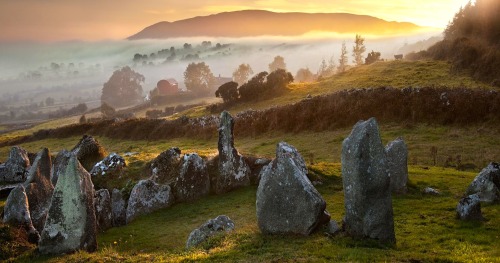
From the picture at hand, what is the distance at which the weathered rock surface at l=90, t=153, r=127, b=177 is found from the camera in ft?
101

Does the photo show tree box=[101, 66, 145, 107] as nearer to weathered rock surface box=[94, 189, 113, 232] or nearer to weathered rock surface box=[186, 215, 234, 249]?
weathered rock surface box=[94, 189, 113, 232]

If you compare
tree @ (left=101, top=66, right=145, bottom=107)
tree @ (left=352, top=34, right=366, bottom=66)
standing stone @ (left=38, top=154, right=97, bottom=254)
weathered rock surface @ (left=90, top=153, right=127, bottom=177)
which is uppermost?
tree @ (left=352, top=34, right=366, bottom=66)

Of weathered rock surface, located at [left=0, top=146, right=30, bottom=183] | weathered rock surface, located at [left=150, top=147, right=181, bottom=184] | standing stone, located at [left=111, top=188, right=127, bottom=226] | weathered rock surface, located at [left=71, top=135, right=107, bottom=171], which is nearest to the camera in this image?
standing stone, located at [left=111, top=188, right=127, bottom=226]

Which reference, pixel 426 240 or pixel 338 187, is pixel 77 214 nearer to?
pixel 426 240

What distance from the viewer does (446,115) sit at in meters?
42.5

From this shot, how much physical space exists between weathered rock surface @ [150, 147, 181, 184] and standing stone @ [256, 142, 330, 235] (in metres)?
12.6

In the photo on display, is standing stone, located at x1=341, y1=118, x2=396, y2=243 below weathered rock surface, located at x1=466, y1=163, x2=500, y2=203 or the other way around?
the other way around

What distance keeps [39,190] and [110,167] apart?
A: 766 cm

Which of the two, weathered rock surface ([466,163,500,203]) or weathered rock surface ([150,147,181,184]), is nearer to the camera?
weathered rock surface ([466,163,500,203])

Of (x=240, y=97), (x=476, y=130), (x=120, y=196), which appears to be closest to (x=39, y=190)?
(x=120, y=196)

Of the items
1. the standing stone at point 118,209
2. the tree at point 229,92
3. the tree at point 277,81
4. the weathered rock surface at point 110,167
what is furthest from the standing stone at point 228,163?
the tree at point 229,92

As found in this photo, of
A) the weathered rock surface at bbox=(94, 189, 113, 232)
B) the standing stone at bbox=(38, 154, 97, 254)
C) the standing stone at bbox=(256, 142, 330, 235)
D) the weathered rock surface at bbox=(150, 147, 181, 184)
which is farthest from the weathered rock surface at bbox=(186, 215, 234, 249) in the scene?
the weathered rock surface at bbox=(150, 147, 181, 184)

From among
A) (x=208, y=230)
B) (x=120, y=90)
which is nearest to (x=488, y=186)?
(x=208, y=230)

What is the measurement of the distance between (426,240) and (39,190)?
19.3 metres
